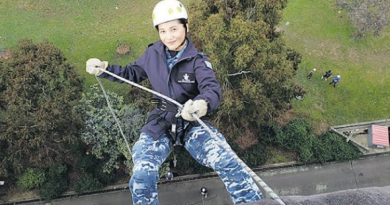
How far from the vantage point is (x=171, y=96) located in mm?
4992

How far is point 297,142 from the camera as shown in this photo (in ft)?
50.4

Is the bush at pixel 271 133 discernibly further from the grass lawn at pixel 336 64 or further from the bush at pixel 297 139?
the grass lawn at pixel 336 64

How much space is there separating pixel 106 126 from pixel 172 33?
8394 mm

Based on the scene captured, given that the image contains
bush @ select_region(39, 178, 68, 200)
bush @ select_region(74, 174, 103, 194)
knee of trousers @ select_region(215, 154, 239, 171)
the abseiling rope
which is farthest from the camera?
bush @ select_region(74, 174, 103, 194)

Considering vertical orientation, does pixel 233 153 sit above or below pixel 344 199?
above

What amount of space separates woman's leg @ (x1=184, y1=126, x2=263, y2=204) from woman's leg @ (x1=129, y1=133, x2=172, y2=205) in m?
0.48

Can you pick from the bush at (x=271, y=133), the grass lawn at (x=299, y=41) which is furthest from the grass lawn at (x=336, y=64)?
the bush at (x=271, y=133)

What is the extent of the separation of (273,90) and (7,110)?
9107mm

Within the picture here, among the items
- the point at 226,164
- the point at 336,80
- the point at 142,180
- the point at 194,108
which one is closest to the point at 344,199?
the point at 226,164

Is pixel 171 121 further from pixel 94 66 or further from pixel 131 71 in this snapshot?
pixel 94 66

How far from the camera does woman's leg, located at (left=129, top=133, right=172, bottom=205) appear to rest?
436cm

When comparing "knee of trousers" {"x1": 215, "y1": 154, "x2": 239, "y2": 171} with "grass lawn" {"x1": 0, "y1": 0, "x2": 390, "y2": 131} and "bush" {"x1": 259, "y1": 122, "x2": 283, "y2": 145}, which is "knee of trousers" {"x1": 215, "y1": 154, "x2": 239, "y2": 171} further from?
"grass lawn" {"x1": 0, "y1": 0, "x2": 390, "y2": 131}

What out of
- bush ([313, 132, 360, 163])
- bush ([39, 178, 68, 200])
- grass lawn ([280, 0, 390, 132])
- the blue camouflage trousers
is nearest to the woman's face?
the blue camouflage trousers

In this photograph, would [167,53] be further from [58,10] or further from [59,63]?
[58,10]
